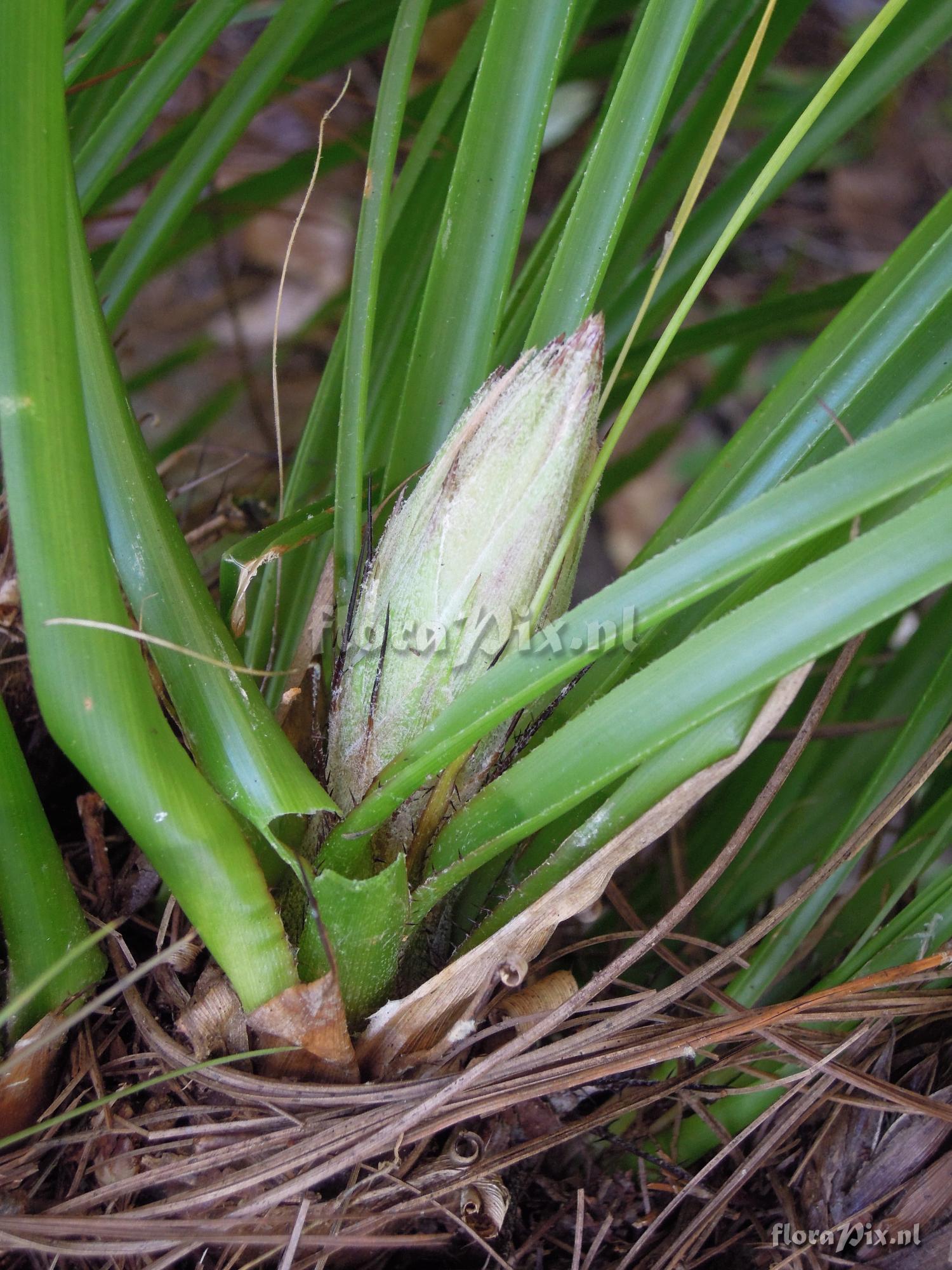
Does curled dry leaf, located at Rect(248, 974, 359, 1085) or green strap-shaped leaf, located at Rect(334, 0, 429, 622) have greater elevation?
green strap-shaped leaf, located at Rect(334, 0, 429, 622)

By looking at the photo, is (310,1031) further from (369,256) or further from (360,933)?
(369,256)

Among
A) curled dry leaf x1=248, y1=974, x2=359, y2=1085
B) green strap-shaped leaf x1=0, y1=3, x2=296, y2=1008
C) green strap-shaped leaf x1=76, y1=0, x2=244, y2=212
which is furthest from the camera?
green strap-shaped leaf x1=76, y1=0, x2=244, y2=212

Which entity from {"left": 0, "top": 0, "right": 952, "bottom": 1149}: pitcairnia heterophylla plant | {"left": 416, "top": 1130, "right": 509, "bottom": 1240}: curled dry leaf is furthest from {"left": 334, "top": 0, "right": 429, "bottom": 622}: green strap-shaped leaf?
{"left": 416, "top": 1130, "right": 509, "bottom": 1240}: curled dry leaf

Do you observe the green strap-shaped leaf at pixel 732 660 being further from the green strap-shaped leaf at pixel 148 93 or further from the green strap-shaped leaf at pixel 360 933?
the green strap-shaped leaf at pixel 148 93

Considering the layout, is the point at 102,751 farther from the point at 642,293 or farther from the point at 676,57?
the point at 642,293

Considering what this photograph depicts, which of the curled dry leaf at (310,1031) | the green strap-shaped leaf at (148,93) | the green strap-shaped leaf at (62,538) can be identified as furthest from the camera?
the green strap-shaped leaf at (148,93)

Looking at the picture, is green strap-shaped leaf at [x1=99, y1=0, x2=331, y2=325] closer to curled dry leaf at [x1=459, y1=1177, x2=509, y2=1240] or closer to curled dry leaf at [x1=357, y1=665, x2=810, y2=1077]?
curled dry leaf at [x1=357, y1=665, x2=810, y2=1077]

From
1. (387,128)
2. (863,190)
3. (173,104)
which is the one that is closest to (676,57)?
(387,128)

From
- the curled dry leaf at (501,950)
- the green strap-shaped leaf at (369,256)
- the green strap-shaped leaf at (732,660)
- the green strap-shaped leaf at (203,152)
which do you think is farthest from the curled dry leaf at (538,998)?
the green strap-shaped leaf at (203,152)
